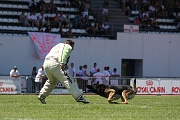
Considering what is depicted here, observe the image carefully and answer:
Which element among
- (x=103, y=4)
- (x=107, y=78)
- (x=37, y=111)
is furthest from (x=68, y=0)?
(x=37, y=111)

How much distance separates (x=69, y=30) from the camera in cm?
3912

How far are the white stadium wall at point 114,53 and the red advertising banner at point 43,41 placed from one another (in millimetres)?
357

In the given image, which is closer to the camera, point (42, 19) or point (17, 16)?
point (17, 16)

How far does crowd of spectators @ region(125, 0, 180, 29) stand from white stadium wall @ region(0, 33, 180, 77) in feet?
5.98

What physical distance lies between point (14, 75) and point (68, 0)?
1018 cm

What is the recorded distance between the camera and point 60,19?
39969 millimetres

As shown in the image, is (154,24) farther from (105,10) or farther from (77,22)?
(77,22)

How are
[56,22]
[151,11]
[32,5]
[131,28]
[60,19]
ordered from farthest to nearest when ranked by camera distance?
[151,11] → [131,28] → [32,5] → [60,19] → [56,22]

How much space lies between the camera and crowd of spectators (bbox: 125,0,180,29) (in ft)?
142

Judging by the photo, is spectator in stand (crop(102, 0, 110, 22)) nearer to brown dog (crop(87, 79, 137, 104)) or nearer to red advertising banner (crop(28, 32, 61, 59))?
red advertising banner (crop(28, 32, 61, 59))

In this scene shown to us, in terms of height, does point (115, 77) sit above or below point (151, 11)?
below

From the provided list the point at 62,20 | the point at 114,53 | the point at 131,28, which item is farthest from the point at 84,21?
the point at 131,28

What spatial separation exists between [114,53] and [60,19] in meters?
4.23

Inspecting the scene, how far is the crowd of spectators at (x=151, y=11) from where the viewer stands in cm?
4319
